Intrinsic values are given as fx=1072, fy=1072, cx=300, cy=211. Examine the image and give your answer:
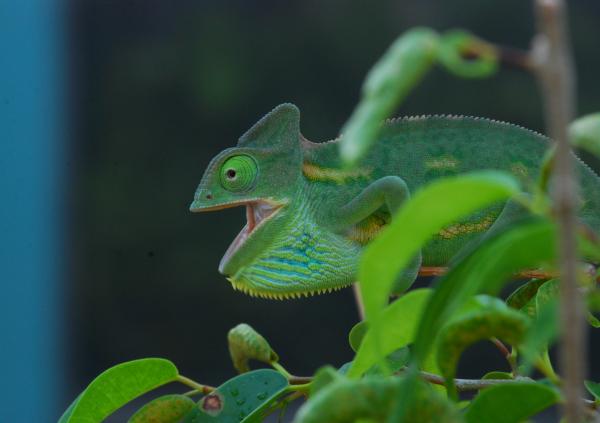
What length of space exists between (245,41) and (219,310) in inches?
58.0

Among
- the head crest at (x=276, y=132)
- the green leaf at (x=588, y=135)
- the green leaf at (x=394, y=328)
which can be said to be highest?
the green leaf at (x=588, y=135)

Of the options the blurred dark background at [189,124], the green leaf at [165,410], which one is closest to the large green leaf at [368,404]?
the green leaf at [165,410]

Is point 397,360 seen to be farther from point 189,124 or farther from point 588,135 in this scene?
point 189,124

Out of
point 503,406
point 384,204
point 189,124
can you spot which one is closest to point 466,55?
point 503,406

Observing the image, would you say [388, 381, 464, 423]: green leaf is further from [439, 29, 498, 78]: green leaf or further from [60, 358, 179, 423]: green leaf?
[60, 358, 179, 423]: green leaf

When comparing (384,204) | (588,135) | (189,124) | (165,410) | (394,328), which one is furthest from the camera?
(189,124)

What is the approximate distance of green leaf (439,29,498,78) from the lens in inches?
15.5

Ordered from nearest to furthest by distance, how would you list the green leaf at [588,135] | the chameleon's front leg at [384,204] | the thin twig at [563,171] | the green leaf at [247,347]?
the thin twig at [563,171] → the green leaf at [588,135] → the green leaf at [247,347] → the chameleon's front leg at [384,204]

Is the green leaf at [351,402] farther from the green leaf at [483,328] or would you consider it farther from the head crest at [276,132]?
the head crest at [276,132]

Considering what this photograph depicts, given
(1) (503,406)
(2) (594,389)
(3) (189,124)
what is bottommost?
(3) (189,124)

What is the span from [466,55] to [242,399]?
1.61 ft

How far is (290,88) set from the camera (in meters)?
5.68

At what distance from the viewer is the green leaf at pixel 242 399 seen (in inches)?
32.2

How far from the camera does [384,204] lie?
3.70ft
